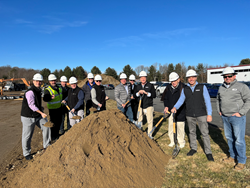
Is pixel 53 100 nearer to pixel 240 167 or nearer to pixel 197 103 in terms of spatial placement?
pixel 197 103

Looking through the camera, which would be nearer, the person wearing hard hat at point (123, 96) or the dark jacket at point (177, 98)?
the dark jacket at point (177, 98)

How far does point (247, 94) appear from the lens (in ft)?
11.6

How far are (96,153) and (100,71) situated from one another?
194ft

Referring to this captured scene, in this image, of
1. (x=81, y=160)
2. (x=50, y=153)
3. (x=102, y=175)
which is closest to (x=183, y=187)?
(x=102, y=175)

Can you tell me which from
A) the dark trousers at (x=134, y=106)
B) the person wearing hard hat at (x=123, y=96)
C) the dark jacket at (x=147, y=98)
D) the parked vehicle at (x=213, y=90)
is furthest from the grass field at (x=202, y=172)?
the parked vehicle at (x=213, y=90)

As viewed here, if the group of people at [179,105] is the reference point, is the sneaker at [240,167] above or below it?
below

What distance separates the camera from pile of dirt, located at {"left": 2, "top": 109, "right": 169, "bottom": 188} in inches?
111

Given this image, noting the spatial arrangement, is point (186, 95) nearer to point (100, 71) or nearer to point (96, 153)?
point (96, 153)

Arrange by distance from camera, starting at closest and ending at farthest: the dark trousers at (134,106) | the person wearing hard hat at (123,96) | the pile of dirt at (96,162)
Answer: the pile of dirt at (96,162), the person wearing hard hat at (123,96), the dark trousers at (134,106)

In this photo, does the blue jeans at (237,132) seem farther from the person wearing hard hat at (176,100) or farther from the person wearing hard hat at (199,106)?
the person wearing hard hat at (176,100)

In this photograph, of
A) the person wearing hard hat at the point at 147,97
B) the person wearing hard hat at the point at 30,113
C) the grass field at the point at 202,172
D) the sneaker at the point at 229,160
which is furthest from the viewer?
the person wearing hard hat at the point at 147,97

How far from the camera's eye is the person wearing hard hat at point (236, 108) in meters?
3.57

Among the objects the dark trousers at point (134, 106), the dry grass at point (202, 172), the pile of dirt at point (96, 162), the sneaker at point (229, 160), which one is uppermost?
the dark trousers at point (134, 106)

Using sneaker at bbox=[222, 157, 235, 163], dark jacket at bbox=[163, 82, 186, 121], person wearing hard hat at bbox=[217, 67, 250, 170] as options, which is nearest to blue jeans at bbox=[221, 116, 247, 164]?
person wearing hard hat at bbox=[217, 67, 250, 170]
